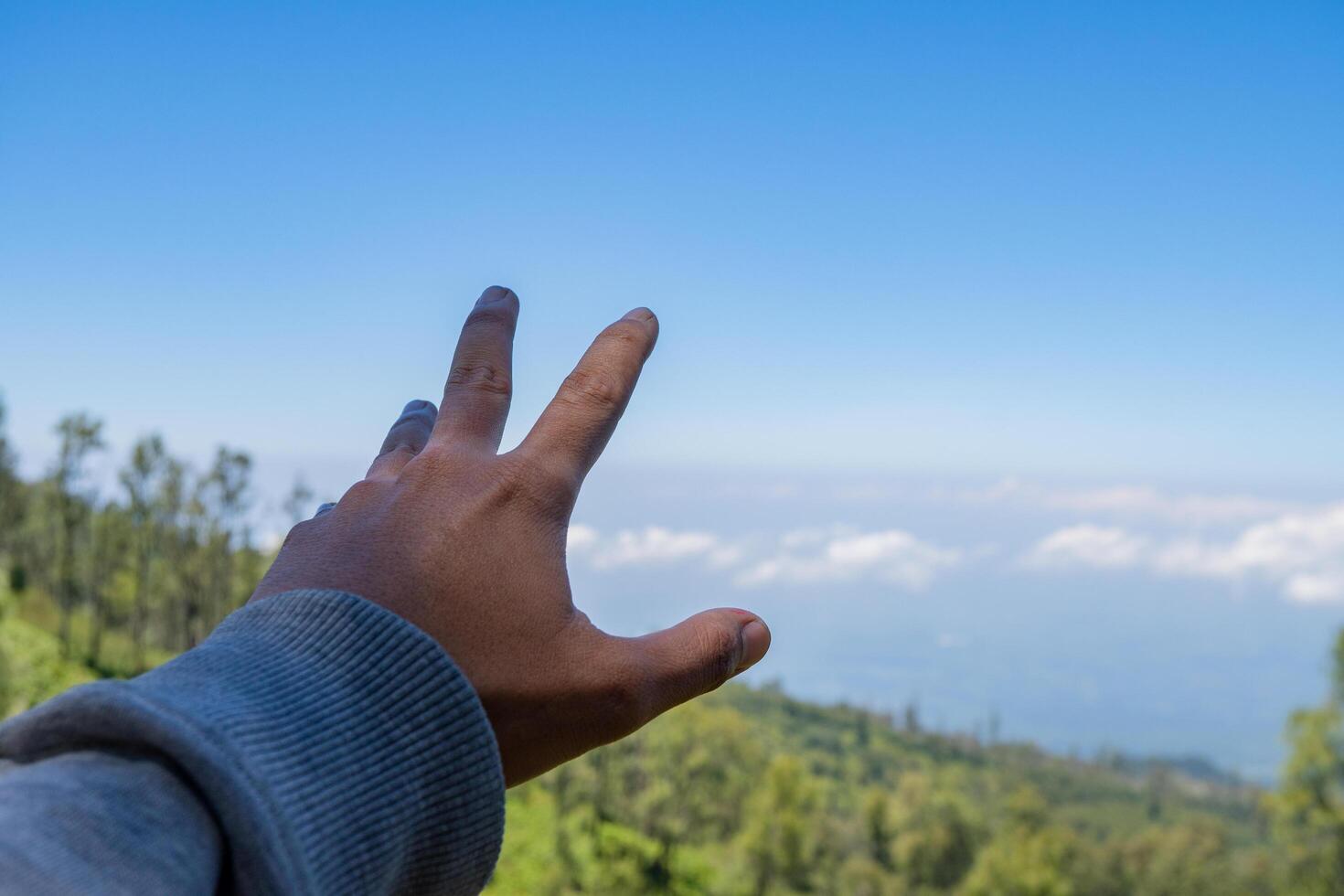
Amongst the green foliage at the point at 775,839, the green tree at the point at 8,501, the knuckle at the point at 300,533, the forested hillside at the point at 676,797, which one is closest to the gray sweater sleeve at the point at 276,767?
the knuckle at the point at 300,533

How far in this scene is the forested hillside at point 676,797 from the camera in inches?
958

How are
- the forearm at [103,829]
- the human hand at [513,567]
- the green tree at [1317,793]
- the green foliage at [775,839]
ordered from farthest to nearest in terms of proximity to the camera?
the green foliage at [775,839] → the green tree at [1317,793] → the human hand at [513,567] → the forearm at [103,829]

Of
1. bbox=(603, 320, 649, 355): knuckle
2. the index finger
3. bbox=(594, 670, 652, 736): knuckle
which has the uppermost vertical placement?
bbox=(603, 320, 649, 355): knuckle

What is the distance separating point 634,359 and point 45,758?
671 millimetres

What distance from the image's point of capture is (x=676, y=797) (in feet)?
119

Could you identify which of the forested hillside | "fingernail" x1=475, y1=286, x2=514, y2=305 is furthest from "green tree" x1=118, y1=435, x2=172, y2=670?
"fingernail" x1=475, y1=286, x2=514, y2=305

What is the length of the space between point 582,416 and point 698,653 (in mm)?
296

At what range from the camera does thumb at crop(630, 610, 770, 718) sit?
3.37 feet

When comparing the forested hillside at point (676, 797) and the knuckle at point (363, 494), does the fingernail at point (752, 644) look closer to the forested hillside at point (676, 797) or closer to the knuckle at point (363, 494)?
the knuckle at point (363, 494)

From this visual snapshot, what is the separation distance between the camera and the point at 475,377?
1.12 metres

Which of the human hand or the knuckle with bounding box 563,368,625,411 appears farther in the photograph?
the knuckle with bounding box 563,368,625,411

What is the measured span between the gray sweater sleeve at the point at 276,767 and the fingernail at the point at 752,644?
372 mm

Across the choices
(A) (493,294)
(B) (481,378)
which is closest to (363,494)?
(B) (481,378)

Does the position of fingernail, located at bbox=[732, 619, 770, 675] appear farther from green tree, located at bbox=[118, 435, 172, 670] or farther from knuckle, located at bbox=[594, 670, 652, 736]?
green tree, located at bbox=[118, 435, 172, 670]
